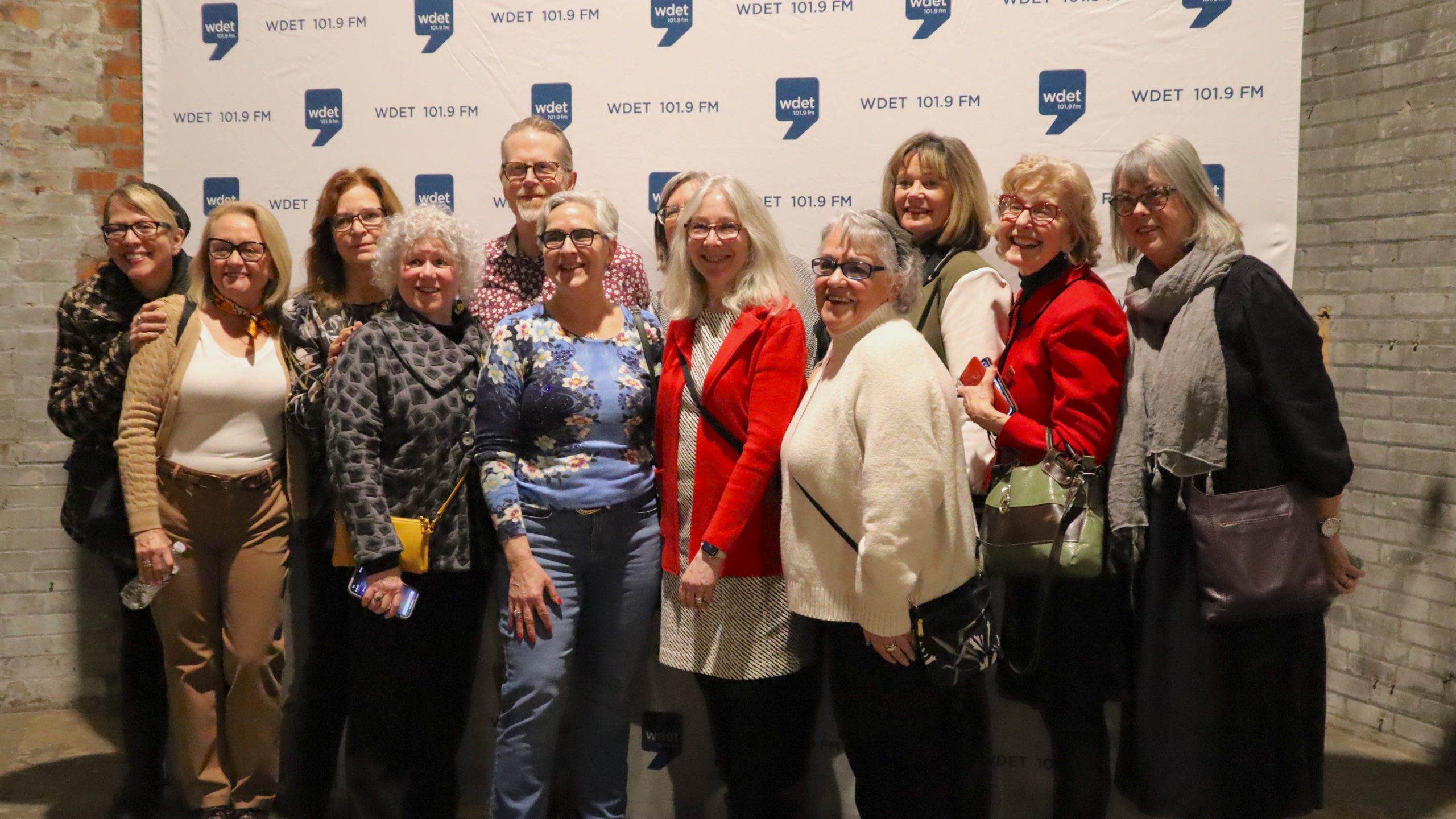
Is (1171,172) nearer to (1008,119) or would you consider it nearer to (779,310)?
(779,310)

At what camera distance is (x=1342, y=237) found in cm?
400

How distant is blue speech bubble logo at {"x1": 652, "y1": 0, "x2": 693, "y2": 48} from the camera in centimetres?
368

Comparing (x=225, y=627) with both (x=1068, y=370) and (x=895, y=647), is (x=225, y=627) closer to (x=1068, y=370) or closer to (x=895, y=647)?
(x=895, y=647)

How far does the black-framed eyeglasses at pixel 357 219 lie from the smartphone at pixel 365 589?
96 centimetres

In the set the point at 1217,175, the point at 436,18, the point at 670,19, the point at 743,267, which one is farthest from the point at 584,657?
the point at 1217,175

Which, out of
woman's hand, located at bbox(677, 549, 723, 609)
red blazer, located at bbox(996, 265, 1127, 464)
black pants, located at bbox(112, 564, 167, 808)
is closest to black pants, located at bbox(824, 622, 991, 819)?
woman's hand, located at bbox(677, 549, 723, 609)

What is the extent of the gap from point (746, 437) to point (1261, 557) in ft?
3.82

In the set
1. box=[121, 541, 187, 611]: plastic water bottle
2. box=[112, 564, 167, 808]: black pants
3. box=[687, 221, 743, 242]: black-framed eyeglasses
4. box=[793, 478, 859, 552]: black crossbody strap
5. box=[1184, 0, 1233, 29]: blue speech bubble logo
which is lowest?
box=[112, 564, 167, 808]: black pants

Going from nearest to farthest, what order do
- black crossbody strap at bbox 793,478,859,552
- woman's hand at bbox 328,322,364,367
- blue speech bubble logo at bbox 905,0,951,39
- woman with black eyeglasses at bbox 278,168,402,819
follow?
black crossbody strap at bbox 793,478,859,552, woman's hand at bbox 328,322,364,367, woman with black eyeglasses at bbox 278,168,402,819, blue speech bubble logo at bbox 905,0,951,39

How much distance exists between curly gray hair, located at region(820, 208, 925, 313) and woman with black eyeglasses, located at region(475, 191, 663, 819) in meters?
0.62

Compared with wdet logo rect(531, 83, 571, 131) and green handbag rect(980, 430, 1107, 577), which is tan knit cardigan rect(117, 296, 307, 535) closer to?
wdet logo rect(531, 83, 571, 131)

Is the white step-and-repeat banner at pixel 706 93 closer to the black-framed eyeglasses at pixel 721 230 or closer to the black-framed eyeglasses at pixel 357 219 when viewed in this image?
the black-framed eyeglasses at pixel 357 219

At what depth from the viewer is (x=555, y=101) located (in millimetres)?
→ 3748

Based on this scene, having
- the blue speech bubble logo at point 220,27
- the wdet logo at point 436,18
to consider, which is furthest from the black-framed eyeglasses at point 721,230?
the blue speech bubble logo at point 220,27
